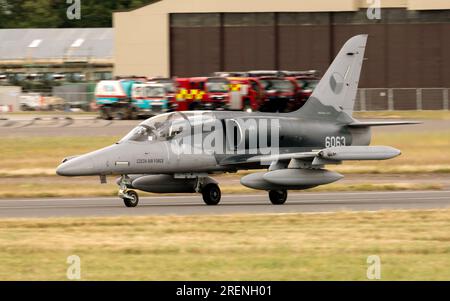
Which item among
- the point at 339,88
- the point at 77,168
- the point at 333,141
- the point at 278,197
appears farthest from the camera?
the point at 339,88

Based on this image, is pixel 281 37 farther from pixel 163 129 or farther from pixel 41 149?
pixel 163 129

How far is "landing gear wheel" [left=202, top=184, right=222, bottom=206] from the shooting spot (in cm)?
2302

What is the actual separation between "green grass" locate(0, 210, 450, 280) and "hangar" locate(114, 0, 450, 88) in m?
44.8

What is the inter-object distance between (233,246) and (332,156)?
733 cm

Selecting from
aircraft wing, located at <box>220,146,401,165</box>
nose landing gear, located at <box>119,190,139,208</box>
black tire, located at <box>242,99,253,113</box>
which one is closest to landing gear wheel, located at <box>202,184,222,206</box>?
aircraft wing, located at <box>220,146,401,165</box>

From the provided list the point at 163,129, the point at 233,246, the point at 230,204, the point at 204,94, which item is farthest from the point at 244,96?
the point at 233,246

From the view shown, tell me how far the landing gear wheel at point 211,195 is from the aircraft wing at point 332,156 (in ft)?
1.91

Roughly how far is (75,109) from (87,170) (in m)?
45.5

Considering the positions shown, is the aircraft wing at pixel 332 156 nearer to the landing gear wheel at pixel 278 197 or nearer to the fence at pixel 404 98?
the landing gear wheel at pixel 278 197

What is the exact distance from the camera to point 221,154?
2300 centimetres

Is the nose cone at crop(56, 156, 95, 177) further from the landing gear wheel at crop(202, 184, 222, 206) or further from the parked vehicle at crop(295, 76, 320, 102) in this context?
the parked vehicle at crop(295, 76, 320, 102)

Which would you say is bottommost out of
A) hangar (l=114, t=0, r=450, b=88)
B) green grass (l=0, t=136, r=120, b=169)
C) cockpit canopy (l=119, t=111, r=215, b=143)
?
green grass (l=0, t=136, r=120, b=169)
